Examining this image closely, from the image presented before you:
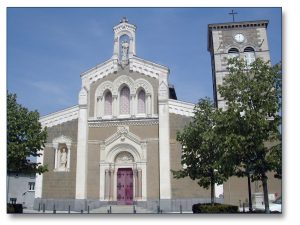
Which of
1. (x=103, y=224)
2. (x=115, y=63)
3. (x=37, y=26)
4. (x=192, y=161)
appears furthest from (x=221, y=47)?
(x=103, y=224)

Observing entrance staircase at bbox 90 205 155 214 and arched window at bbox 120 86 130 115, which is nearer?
entrance staircase at bbox 90 205 155 214

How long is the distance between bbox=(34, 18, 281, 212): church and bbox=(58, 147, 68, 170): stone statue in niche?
0.03m

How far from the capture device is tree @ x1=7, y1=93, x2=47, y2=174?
8781 millimetres

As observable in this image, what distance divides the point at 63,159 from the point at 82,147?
710mm

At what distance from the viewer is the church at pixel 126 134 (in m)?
11.3

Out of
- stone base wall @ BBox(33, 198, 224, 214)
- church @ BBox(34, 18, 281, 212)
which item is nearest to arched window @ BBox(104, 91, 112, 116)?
church @ BBox(34, 18, 281, 212)

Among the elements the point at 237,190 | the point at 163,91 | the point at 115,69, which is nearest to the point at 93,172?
the point at 163,91

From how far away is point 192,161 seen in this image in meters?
10.0

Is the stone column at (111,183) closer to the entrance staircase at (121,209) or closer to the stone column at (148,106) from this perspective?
the entrance staircase at (121,209)

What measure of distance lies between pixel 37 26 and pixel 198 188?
21.0ft

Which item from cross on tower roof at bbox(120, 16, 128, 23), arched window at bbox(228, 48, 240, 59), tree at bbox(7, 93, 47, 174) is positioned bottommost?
tree at bbox(7, 93, 47, 174)

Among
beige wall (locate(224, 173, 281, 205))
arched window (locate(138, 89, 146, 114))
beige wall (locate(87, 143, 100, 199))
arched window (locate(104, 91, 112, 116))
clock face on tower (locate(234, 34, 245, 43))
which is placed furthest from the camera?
arched window (locate(104, 91, 112, 116))

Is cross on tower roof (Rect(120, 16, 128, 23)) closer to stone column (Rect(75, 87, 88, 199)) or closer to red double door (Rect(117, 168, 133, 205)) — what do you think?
stone column (Rect(75, 87, 88, 199))

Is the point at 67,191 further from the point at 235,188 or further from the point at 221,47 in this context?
Answer: the point at 221,47
